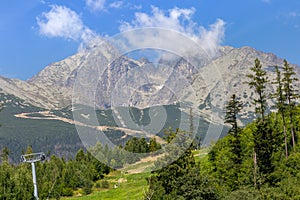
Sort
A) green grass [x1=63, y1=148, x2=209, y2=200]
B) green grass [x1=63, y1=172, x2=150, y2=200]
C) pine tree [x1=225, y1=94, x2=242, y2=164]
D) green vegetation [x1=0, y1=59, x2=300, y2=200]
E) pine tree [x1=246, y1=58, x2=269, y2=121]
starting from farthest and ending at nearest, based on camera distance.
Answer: green grass [x1=63, y1=172, x2=150, y2=200]
green grass [x1=63, y1=148, x2=209, y2=200]
pine tree [x1=225, y1=94, x2=242, y2=164]
pine tree [x1=246, y1=58, x2=269, y2=121]
green vegetation [x1=0, y1=59, x2=300, y2=200]

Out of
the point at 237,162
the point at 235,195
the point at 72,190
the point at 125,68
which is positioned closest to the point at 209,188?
the point at 235,195

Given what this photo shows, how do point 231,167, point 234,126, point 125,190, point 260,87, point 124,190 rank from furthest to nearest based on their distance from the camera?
point 124,190, point 125,190, point 234,126, point 260,87, point 231,167

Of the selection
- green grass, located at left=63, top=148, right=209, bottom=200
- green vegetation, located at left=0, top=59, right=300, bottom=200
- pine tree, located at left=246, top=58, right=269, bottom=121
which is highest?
pine tree, located at left=246, top=58, right=269, bottom=121

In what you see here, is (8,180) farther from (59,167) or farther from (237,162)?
(59,167)

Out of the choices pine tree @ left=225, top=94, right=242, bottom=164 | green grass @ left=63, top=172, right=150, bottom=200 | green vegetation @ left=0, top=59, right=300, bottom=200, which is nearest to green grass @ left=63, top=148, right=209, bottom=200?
green grass @ left=63, top=172, right=150, bottom=200

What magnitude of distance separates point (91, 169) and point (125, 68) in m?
74.6

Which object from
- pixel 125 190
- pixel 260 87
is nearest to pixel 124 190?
pixel 125 190

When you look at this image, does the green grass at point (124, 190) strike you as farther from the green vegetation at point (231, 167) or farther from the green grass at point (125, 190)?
the green vegetation at point (231, 167)

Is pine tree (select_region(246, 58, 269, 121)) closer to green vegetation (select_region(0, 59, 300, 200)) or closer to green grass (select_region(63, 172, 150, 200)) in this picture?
green vegetation (select_region(0, 59, 300, 200))

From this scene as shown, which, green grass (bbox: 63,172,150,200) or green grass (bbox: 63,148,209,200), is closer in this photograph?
green grass (bbox: 63,148,209,200)

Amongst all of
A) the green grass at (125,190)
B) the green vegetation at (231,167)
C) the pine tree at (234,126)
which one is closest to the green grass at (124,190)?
the green grass at (125,190)

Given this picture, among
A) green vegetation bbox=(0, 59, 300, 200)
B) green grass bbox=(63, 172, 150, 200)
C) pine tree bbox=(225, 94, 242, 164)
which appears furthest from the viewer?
green grass bbox=(63, 172, 150, 200)

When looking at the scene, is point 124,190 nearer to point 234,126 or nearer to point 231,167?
point 231,167

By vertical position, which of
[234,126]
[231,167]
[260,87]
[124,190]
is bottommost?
[124,190]
